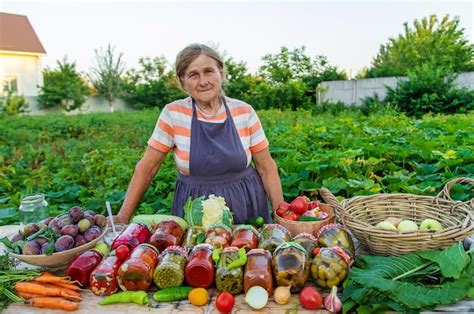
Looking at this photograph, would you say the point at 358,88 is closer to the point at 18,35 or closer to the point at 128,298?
the point at 128,298

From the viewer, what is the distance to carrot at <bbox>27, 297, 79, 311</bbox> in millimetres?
1365

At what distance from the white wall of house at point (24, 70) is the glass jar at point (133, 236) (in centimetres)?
2771

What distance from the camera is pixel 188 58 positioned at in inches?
81.3

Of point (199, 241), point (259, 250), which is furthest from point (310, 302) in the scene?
point (199, 241)

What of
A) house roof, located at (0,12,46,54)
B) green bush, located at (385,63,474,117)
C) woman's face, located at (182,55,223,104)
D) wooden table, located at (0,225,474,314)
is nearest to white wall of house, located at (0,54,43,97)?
house roof, located at (0,12,46,54)

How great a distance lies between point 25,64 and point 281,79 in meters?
18.4

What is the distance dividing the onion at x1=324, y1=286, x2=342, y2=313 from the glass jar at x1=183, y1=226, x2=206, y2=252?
0.56 m

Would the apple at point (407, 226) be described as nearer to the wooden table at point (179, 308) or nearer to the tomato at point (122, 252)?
the wooden table at point (179, 308)

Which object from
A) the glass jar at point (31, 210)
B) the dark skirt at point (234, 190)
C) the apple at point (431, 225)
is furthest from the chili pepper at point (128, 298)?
the apple at point (431, 225)

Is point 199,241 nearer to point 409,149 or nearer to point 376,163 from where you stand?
point 376,163

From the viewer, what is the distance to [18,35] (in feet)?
88.4

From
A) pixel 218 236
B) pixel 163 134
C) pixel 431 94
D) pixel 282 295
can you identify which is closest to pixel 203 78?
pixel 163 134

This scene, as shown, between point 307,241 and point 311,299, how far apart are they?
0.90ft

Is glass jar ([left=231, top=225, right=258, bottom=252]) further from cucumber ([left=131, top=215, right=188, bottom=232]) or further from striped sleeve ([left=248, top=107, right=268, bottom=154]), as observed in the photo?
striped sleeve ([left=248, top=107, right=268, bottom=154])
